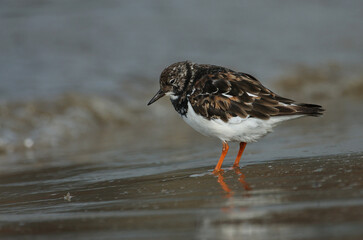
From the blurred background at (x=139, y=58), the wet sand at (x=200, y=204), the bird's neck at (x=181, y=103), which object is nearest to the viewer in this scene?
the wet sand at (x=200, y=204)

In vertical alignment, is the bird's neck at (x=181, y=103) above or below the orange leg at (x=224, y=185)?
above

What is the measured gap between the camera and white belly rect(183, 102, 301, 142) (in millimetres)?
4516

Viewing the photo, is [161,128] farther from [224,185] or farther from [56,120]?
[224,185]

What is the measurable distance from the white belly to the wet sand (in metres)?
0.27

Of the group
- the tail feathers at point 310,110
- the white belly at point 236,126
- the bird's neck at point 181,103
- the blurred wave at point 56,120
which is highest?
the tail feathers at point 310,110

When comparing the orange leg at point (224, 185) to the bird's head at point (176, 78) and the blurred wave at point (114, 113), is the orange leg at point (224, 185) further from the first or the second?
the blurred wave at point (114, 113)

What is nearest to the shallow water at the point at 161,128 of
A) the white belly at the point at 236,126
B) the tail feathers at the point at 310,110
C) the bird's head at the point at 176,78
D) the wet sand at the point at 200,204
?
the wet sand at the point at 200,204

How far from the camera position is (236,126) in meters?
4.57

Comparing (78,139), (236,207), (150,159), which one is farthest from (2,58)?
(236,207)

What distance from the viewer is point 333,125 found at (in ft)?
21.6

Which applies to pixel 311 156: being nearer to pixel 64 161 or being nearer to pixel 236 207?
pixel 236 207

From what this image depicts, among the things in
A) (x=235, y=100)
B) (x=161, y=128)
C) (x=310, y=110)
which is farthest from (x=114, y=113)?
(x=310, y=110)

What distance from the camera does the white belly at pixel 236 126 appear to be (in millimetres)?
4516

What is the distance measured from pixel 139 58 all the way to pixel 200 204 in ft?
22.9
